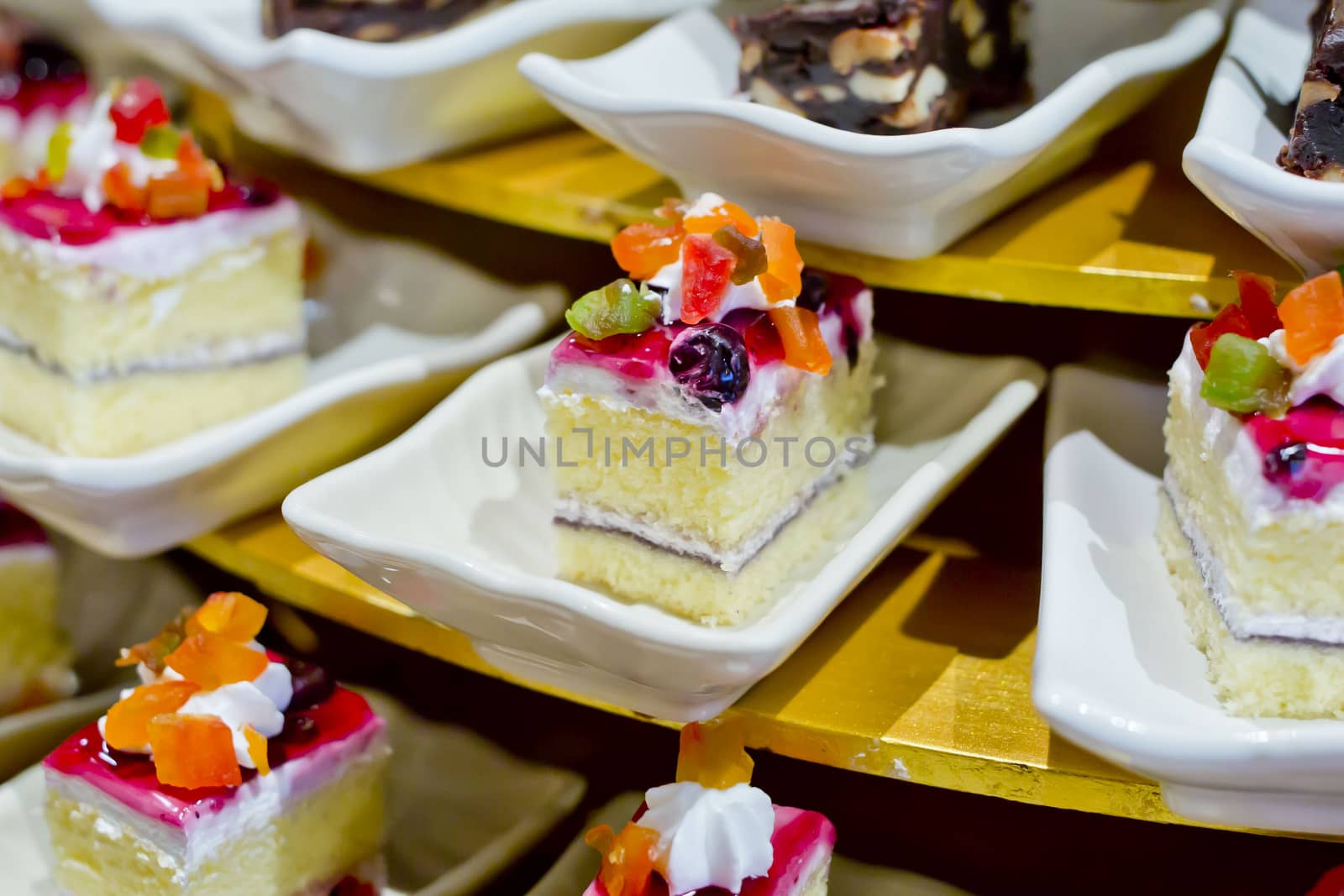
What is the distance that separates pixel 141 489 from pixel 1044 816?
1.14 metres

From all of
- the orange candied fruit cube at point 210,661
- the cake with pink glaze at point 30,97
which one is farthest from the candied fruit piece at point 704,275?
the cake with pink glaze at point 30,97

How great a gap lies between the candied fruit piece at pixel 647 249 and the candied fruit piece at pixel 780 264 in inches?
3.6

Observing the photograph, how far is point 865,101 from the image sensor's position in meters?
1.33

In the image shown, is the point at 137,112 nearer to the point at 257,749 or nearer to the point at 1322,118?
the point at 257,749

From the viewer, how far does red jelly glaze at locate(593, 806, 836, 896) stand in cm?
113

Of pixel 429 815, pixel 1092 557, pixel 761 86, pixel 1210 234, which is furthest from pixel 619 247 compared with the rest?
pixel 429 815

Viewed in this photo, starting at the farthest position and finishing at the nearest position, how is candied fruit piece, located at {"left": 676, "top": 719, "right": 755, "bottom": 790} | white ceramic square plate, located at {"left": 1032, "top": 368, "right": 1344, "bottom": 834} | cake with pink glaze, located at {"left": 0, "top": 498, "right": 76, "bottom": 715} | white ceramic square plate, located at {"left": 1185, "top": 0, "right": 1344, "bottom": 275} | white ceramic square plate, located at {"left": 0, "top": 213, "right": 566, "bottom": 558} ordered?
1. cake with pink glaze, located at {"left": 0, "top": 498, "right": 76, "bottom": 715}
2. white ceramic square plate, located at {"left": 0, "top": 213, "right": 566, "bottom": 558}
3. candied fruit piece, located at {"left": 676, "top": 719, "right": 755, "bottom": 790}
4. white ceramic square plate, located at {"left": 1185, "top": 0, "right": 1344, "bottom": 275}
5. white ceramic square plate, located at {"left": 1032, "top": 368, "right": 1344, "bottom": 834}

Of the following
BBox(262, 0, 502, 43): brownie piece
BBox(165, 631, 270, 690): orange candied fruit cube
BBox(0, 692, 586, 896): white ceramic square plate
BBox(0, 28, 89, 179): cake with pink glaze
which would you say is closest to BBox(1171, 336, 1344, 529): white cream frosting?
BBox(0, 692, 586, 896): white ceramic square plate

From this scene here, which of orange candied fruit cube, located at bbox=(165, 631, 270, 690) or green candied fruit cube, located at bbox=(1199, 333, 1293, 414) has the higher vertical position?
green candied fruit cube, located at bbox=(1199, 333, 1293, 414)

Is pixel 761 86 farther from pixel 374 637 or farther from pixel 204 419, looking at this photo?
pixel 374 637

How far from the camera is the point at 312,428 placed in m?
1.55

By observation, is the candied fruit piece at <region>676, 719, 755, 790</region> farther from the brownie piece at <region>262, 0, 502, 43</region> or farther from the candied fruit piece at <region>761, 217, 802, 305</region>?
the brownie piece at <region>262, 0, 502, 43</region>

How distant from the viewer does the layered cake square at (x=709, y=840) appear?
3.68ft

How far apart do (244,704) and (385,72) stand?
2.55 feet
